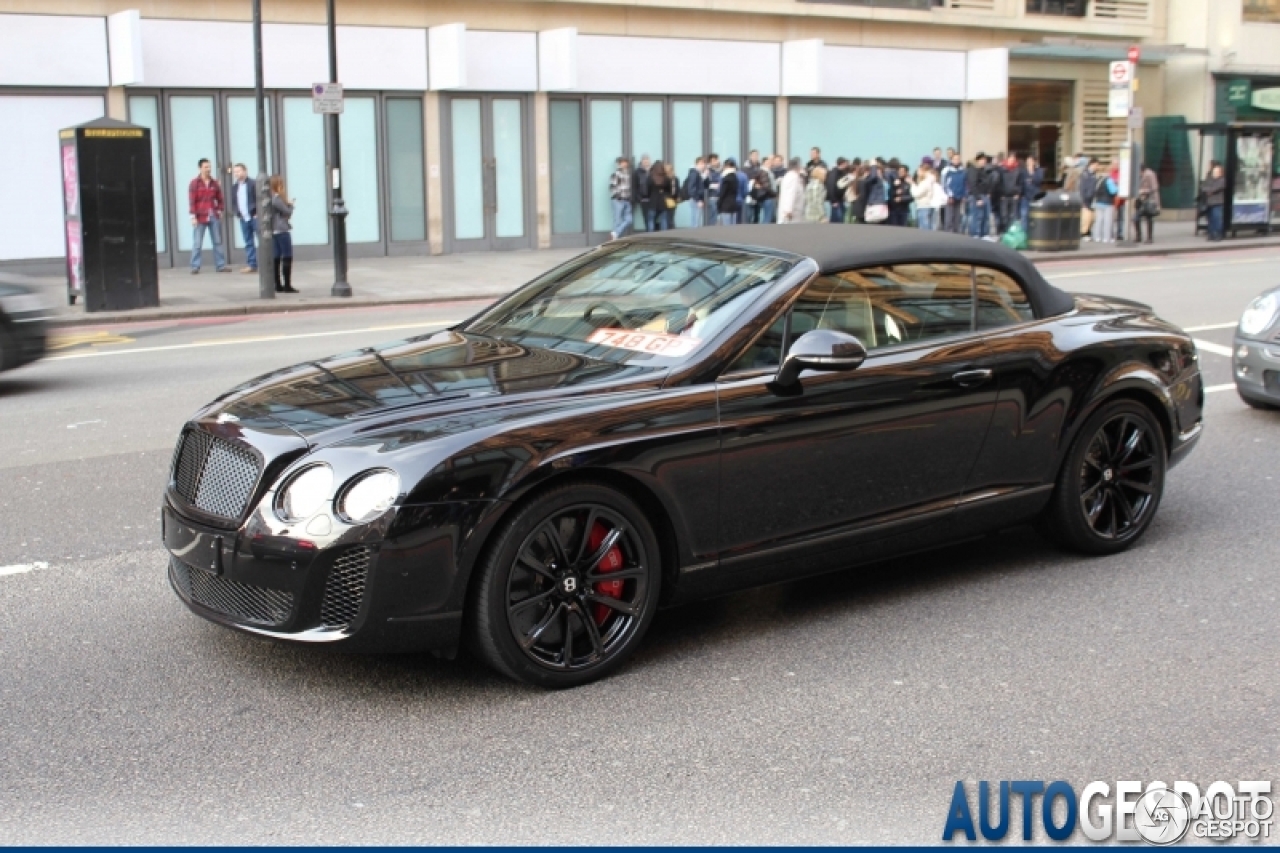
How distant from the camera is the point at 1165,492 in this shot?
7.92 m

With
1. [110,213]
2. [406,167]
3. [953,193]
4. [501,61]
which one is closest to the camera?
[110,213]

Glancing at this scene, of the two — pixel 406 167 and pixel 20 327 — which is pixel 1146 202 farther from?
pixel 20 327

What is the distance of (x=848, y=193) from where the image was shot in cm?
2870

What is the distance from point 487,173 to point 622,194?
103 inches

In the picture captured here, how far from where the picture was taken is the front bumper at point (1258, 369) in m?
9.76

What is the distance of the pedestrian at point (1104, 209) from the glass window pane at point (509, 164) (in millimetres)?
11917

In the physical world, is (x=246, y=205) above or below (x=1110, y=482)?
above

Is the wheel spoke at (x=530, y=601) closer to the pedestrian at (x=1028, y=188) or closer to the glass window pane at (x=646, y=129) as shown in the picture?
the glass window pane at (x=646, y=129)

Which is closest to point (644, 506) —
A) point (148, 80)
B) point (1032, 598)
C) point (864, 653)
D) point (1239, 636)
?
point (864, 653)

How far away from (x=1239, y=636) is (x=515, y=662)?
278 cm

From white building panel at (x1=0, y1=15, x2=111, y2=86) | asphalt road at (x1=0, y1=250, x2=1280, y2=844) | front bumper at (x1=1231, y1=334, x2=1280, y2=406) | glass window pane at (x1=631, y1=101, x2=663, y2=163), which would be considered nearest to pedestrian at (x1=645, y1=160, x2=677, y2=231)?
glass window pane at (x1=631, y1=101, x2=663, y2=163)

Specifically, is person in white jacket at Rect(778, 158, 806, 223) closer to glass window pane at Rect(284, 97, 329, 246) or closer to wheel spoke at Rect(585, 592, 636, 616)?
glass window pane at Rect(284, 97, 329, 246)

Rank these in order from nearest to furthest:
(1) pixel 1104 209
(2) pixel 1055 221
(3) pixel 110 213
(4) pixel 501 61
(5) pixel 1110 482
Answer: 1. (5) pixel 1110 482
2. (3) pixel 110 213
3. (4) pixel 501 61
4. (2) pixel 1055 221
5. (1) pixel 1104 209

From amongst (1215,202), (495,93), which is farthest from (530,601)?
Result: (1215,202)
